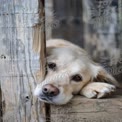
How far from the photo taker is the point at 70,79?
8.54 ft

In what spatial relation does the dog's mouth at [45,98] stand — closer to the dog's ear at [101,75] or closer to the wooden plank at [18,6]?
the wooden plank at [18,6]

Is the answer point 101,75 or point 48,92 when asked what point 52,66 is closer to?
point 48,92

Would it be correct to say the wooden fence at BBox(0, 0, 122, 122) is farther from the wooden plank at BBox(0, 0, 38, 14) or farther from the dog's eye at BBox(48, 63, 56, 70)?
the dog's eye at BBox(48, 63, 56, 70)

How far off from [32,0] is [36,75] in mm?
432

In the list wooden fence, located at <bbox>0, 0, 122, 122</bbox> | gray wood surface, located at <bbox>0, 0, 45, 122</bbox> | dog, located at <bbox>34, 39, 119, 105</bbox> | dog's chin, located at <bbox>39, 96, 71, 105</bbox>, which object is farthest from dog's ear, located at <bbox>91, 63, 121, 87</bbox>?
gray wood surface, located at <bbox>0, 0, 45, 122</bbox>

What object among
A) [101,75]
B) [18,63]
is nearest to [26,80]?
[18,63]

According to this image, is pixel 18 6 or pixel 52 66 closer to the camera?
pixel 18 6

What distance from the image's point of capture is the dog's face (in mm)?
2211

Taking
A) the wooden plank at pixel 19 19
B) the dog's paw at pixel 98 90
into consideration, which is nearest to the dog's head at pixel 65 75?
the dog's paw at pixel 98 90

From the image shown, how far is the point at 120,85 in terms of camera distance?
2736mm

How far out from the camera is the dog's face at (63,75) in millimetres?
A: 2211

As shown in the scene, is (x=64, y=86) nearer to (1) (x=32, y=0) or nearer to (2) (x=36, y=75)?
(2) (x=36, y=75)

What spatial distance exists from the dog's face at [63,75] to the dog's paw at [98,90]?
102 mm

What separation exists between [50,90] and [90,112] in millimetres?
278
